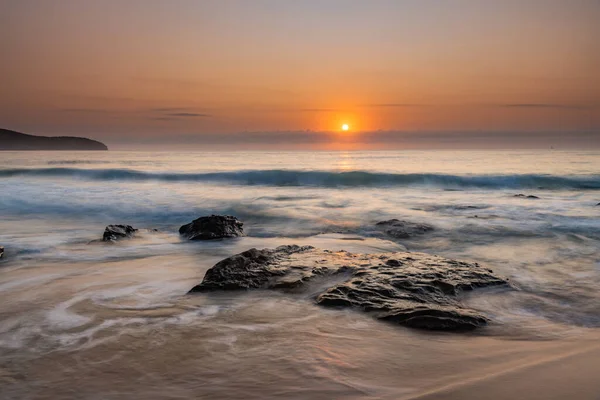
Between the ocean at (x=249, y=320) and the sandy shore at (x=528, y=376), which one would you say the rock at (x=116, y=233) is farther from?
the sandy shore at (x=528, y=376)

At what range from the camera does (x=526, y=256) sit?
24.8 ft

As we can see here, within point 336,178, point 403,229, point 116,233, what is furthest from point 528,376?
point 336,178

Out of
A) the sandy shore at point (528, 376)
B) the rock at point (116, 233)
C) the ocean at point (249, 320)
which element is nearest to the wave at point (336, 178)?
the ocean at point (249, 320)

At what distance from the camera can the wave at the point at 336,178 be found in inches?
961

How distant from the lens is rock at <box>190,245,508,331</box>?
164 inches

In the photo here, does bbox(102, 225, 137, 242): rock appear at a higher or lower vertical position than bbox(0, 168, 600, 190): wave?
lower

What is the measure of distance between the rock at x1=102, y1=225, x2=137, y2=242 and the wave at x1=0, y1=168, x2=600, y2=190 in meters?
16.9

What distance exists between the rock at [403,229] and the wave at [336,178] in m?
14.6

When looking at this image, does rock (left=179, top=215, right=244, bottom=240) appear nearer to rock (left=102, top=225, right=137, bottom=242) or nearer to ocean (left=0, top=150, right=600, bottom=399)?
ocean (left=0, top=150, right=600, bottom=399)

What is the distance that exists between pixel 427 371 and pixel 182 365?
165cm

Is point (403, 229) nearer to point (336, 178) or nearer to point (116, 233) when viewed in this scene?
point (116, 233)

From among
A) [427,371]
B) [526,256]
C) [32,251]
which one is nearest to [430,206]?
[526,256]

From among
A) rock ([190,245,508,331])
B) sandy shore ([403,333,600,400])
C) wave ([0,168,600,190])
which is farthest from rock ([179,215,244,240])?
wave ([0,168,600,190])

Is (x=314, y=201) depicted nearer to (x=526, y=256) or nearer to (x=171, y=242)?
(x=171, y=242)
